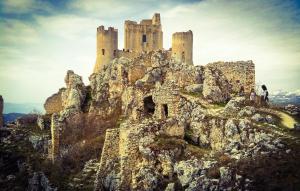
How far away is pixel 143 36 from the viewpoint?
258ft

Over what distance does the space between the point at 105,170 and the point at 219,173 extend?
1122 cm

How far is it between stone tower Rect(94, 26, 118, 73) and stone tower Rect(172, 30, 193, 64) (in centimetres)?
896

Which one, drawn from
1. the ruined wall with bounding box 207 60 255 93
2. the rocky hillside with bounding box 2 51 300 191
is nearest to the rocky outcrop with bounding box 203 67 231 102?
the rocky hillside with bounding box 2 51 300 191

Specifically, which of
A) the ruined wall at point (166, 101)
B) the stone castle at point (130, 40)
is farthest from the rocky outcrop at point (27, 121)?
the ruined wall at point (166, 101)

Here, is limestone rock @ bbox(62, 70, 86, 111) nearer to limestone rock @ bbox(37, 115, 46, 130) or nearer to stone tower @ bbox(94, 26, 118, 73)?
limestone rock @ bbox(37, 115, 46, 130)

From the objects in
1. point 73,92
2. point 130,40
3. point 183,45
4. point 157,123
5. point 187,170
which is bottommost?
point 187,170

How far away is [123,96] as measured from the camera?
5697 cm

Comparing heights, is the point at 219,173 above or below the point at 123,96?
below

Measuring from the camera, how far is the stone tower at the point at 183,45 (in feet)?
243

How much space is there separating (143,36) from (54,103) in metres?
17.3

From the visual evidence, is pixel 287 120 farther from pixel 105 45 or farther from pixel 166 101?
pixel 105 45

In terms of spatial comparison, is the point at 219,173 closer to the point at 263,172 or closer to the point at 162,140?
the point at 263,172

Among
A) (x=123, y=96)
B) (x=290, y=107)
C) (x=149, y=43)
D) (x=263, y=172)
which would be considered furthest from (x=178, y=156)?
(x=149, y=43)

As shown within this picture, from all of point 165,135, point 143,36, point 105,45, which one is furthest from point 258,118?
point 105,45
